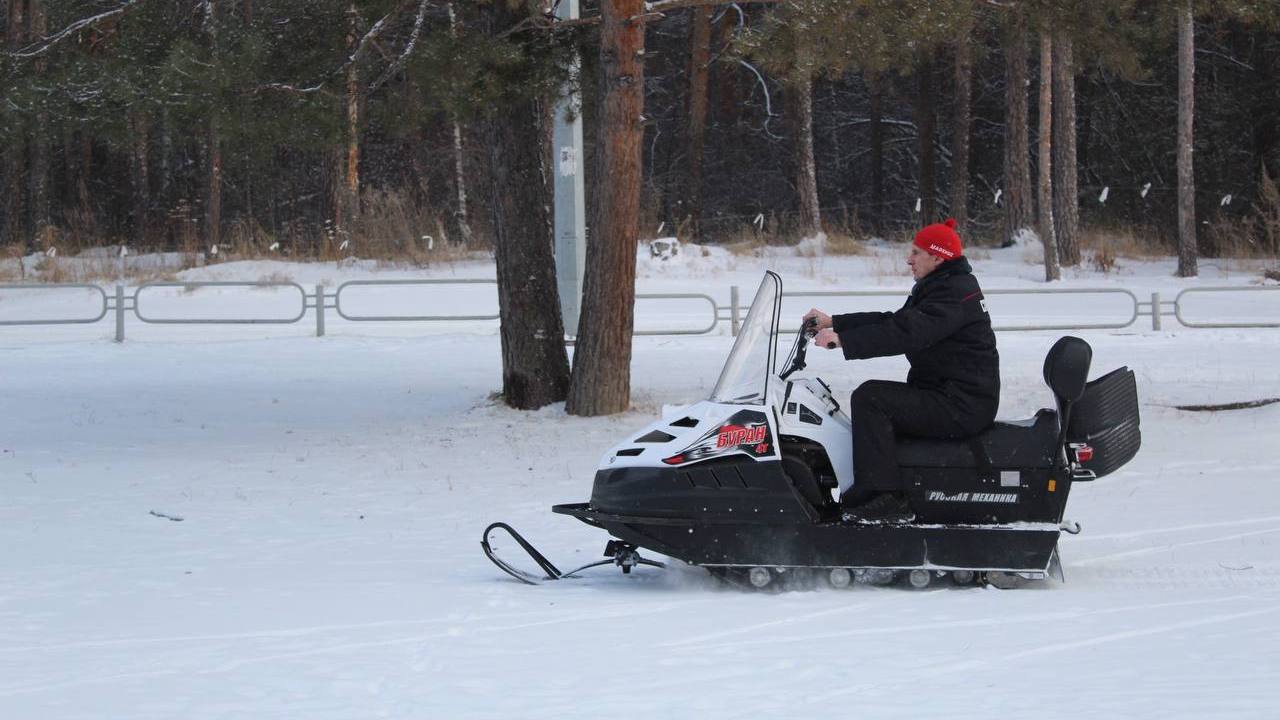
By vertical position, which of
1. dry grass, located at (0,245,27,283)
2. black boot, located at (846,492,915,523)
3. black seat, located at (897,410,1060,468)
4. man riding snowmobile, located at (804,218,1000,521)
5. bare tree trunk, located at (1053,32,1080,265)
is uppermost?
bare tree trunk, located at (1053,32,1080,265)

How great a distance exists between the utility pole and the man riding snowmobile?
809cm

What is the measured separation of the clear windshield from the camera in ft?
21.7

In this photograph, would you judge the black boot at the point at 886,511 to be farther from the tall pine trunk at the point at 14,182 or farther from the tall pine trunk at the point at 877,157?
the tall pine trunk at the point at 877,157

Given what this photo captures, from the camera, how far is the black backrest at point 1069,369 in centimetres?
629

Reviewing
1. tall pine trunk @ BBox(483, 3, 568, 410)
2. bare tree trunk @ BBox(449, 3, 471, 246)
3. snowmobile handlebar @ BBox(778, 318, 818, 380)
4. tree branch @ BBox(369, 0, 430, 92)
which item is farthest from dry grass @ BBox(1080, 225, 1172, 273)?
snowmobile handlebar @ BBox(778, 318, 818, 380)

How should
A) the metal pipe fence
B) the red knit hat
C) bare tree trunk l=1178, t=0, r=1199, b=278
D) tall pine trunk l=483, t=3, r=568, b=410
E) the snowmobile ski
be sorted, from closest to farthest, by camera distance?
1. the red knit hat
2. the snowmobile ski
3. tall pine trunk l=483, t=3, r=568, b=410
4. the metal pipe fence
5. bare tree trunk l=1178, t=0, r=1199, b=278

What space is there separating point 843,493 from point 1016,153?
75.4 ft

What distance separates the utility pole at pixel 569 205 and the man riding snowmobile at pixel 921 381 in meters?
8.09

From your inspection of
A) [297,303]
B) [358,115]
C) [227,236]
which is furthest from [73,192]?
[358,115]

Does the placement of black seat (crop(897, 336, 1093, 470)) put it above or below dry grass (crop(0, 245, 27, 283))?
below

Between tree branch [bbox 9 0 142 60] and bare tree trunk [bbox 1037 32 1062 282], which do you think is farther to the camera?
bare tree trunk [bbox 1037 32 1062 282]

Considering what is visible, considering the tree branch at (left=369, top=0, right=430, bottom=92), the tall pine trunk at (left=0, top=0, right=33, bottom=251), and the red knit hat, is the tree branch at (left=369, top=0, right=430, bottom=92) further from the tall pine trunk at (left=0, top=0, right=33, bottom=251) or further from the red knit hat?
the tall pine trunk at (left=0, top=0, right=33, bottom=251)

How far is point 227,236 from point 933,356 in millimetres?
35736

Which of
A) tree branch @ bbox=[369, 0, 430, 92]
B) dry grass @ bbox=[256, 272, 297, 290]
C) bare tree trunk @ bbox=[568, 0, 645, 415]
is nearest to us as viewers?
bare tree trunk @ bbox=[568, 0, 645, 415]
